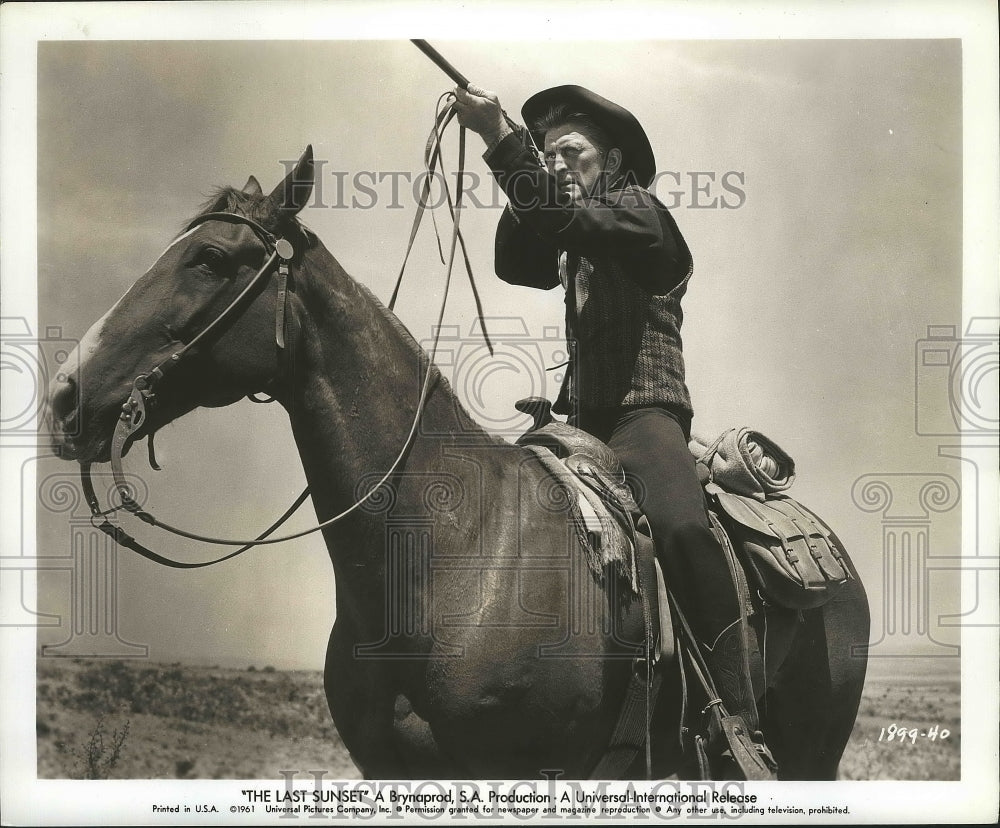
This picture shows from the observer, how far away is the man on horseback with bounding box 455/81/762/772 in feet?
13.3

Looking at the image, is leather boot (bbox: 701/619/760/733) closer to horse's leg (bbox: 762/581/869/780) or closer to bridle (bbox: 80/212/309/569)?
horse's leg (bbox: 762/581/869/780)

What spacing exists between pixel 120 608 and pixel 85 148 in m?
2.48

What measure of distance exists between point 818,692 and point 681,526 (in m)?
1.38

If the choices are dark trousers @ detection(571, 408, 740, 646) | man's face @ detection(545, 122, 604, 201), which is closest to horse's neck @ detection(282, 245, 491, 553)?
dark trousers @ detection(571, 408, 740, 646)

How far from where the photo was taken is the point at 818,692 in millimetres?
4855

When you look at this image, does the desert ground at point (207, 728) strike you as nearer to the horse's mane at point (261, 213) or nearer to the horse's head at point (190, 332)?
the horse's head at point (190, 332)

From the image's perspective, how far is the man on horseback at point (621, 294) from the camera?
13.3ft

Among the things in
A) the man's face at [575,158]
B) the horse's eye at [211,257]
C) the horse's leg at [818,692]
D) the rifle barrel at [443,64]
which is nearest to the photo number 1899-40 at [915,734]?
the horse's leg at [818,692]

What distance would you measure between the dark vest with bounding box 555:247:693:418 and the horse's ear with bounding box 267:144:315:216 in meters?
1.26

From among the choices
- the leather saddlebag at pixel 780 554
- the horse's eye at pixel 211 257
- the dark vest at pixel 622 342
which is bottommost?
the leather saddlebag at pixel 780 554

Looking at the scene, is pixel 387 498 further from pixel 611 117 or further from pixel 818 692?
pixel 818 692

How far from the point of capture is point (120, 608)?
5523 millimetres

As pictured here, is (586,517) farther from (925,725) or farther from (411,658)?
(925,725)

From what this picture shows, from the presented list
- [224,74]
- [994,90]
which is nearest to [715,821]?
[994,90]
